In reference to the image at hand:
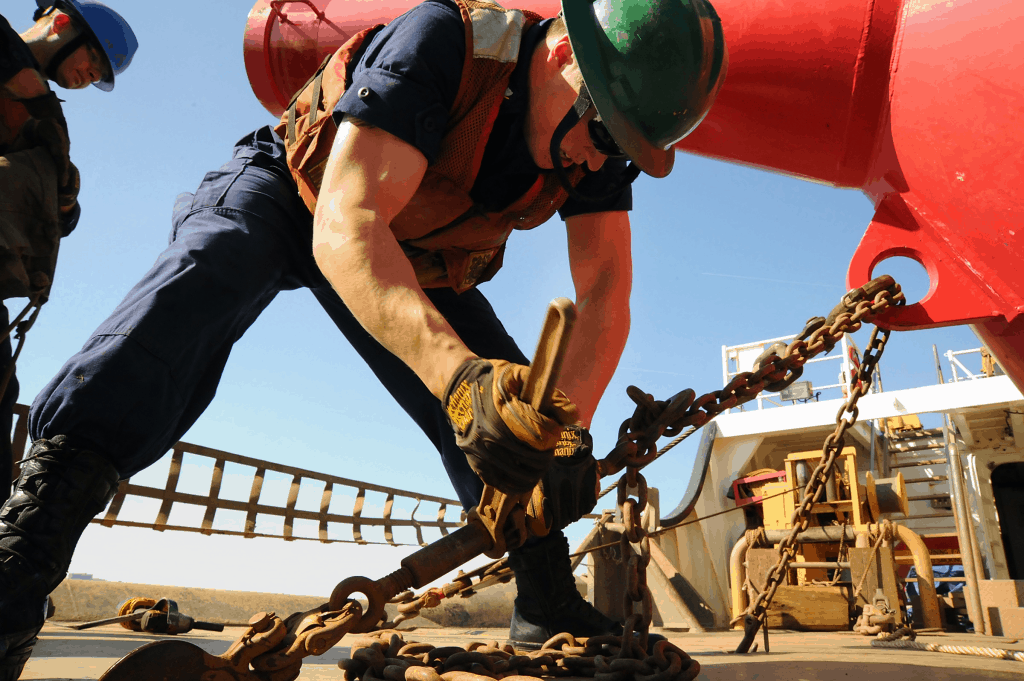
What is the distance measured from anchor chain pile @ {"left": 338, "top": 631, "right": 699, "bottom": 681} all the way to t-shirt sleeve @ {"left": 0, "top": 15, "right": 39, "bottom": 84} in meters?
1.86

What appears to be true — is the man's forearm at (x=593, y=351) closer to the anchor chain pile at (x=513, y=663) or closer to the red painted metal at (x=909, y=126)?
the anchor chain pile at (x=513, y=663)

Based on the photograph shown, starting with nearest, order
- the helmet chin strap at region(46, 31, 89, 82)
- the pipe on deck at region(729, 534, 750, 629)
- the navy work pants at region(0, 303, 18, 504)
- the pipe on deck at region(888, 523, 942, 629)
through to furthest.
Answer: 1. the navy work pants at region(0, 303, 18, 504)
2. the helmet chin strap at region(46, 31, 89, 82)
3. the pipe on deck at region(888, 523, 942, 629)
4. the pipe on deck at region(729, 534, 750, 629)

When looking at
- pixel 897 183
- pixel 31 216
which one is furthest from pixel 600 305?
pixel 31 216

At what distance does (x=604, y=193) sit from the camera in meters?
1.75

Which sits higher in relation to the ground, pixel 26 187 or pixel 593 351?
pixel 26 187

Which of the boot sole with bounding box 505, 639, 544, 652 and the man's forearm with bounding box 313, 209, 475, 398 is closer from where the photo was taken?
the man's forearm with bounding box 313, 209, 475, 398

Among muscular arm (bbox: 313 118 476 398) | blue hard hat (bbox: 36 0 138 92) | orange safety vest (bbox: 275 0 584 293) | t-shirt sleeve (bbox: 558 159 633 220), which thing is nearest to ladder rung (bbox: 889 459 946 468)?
t-shirt sleeve (bbox: 558 159 633 220)

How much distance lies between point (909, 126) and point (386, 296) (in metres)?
1.39

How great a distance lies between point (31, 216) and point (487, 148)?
134 centimetres

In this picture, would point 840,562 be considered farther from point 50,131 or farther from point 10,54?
point 10,54

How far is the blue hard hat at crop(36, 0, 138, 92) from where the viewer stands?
7.34 ft

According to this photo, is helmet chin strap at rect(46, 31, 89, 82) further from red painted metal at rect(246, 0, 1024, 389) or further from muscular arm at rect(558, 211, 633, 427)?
red painted metal at rect(246, 0, 1024, 389)

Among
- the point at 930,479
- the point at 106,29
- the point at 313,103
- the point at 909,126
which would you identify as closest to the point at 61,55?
the point at 106,29

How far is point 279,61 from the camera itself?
2.14 m
